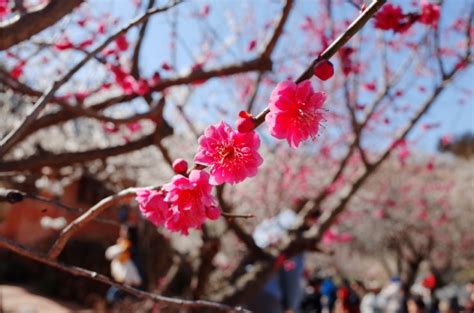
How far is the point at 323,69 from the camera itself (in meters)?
1.30

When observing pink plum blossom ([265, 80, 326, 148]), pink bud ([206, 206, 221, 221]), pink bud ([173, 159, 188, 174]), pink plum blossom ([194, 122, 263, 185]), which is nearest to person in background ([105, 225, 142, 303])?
pink bud ([206, 206, 221, 221])

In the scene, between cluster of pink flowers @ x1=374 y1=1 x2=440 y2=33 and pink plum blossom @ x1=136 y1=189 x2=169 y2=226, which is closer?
pink plum blossom @ x1=136 y1=189 x2=169 y2=226

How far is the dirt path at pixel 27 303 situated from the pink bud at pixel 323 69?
821 cm

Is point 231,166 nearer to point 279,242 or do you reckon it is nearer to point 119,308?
point 279,242

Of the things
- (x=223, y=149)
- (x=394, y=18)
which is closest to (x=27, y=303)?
(x=394, y=18)

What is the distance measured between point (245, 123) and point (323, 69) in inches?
9.0

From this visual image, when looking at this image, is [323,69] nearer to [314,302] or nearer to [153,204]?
[153,204]

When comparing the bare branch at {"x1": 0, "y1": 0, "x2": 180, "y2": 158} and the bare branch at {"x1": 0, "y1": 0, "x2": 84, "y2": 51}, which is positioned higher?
the bare branch at {"x1": 0, "y1": 0, "x2": 84, "y2": 51}

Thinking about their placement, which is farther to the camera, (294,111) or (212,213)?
(212,213)

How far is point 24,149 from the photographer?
9586 millimetres

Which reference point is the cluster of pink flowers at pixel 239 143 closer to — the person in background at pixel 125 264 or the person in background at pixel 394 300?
the person in background at pixel 125 264

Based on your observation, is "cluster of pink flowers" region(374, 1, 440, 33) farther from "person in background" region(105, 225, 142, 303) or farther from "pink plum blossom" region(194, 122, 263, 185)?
"person in background" region(105, 225, 142, 303)

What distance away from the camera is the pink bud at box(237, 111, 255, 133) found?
1.30m

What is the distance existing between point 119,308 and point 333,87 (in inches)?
175
